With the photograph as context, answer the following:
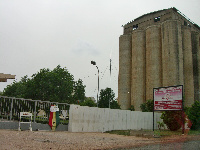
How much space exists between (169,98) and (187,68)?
135 ft

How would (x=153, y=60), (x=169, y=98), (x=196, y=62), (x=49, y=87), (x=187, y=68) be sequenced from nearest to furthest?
(x=169, y=98) → (x=49, y=87) → (x=187, y=68) → (x=153, y=60) → (x=196, y=62)

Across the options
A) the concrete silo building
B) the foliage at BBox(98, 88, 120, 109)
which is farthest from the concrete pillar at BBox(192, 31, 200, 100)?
the foliage at BBox(98, 88, 120, 109)

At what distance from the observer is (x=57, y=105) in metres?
16.4

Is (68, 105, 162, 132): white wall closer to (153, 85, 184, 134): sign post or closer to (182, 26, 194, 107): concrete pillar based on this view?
(153, 85, 184, 134): sign post

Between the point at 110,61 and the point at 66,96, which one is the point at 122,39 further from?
the point at 66,96

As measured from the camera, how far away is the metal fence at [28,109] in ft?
46.3

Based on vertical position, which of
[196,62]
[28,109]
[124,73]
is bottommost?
[28,109]

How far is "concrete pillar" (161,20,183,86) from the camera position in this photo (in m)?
52.7

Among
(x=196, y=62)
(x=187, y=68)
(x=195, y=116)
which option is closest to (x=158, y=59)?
(x=187, y=68)

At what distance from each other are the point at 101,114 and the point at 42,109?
5962 millimetres

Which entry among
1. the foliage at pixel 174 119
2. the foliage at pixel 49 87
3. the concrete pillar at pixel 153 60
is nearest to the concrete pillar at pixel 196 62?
the concrete pillar at pixel 153 60

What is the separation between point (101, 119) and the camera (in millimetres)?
19406

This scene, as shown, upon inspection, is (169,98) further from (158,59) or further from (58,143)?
(158,59)

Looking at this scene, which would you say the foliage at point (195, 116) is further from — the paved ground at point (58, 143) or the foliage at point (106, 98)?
the foliage at point (106, 98)
